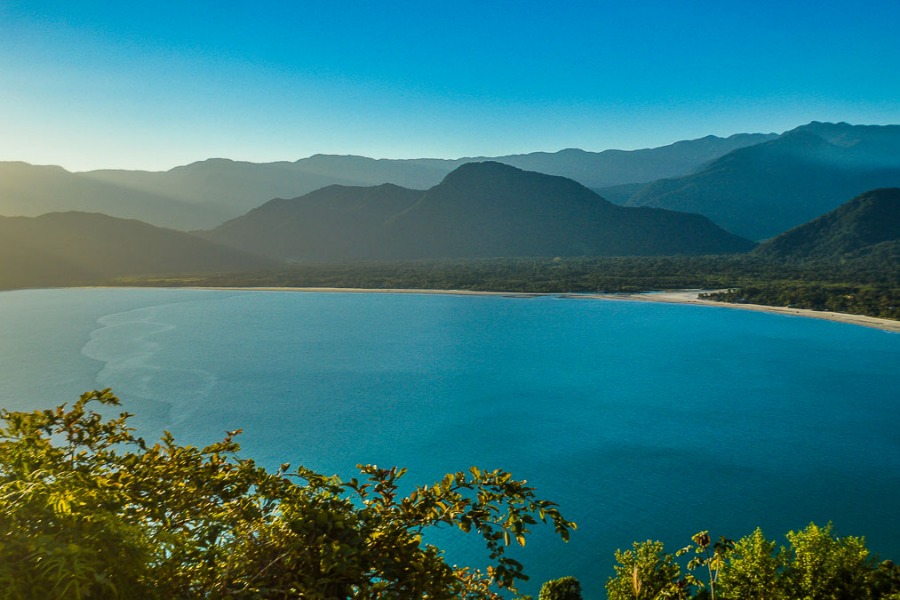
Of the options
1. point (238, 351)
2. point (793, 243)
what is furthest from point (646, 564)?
point (793, 243)

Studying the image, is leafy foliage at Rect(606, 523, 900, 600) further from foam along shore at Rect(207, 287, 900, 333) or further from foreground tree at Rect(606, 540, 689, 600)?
foam along shore at Rect(207, 287, 900, 333)

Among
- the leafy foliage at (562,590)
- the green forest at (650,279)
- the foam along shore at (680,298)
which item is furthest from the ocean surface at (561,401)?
the green forest at (650,279)

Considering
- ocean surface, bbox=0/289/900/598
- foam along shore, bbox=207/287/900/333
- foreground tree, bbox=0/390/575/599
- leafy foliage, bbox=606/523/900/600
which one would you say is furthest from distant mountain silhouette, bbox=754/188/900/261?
foreground tree, bbox=0/390/575/599

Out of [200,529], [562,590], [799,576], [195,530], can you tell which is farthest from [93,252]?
[200,529]

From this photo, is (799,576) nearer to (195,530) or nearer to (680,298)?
(195,530)

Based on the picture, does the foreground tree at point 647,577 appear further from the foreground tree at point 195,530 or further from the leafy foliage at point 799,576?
the foreground tree at point 195,530

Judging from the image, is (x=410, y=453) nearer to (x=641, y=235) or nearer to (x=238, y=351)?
(x=238, y=351)

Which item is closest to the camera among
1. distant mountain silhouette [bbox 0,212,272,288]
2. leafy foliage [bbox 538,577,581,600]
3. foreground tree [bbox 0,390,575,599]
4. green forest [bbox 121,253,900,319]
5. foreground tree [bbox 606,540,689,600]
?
foreground tree [bbox 0,390,575,599]
